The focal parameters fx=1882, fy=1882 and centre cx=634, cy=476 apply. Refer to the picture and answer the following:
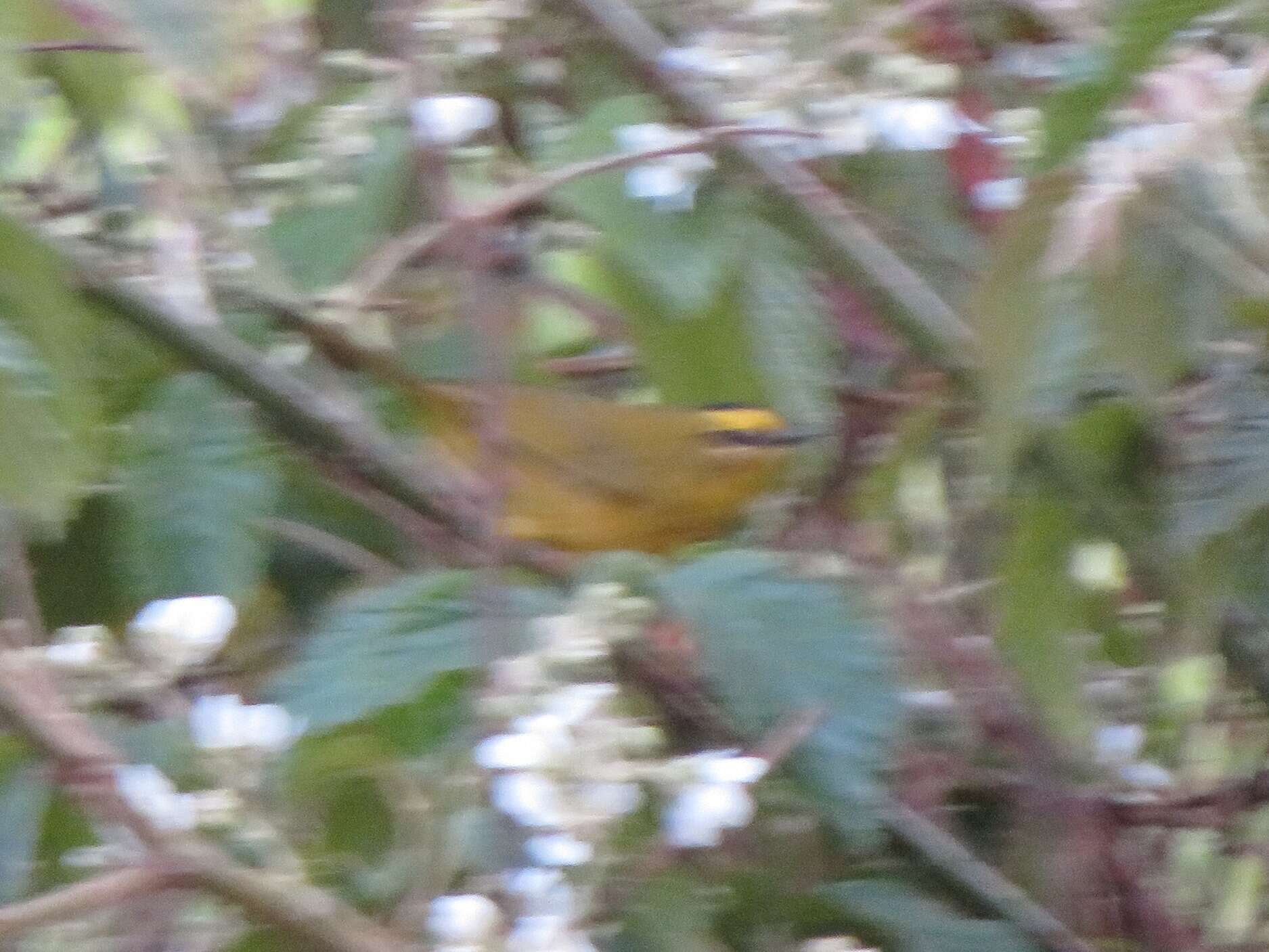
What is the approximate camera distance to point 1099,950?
1113mm

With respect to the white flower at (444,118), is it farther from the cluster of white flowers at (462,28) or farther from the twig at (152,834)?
the twig at (152,834)

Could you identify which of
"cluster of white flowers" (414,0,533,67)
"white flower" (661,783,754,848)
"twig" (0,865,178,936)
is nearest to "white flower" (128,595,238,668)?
"twig" (0,865,178,936)

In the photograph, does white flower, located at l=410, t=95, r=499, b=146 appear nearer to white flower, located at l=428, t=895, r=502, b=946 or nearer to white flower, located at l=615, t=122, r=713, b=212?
white flower, located at l=615, t=122, r=713, b=212

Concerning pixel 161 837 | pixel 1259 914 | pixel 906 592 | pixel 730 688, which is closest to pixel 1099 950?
pixel 1259 914

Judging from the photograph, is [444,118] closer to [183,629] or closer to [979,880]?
[183,629]

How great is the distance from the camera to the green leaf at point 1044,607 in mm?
901

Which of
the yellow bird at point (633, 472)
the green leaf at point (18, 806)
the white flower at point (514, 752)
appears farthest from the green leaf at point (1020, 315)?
the yellow bird at point (633, 472)

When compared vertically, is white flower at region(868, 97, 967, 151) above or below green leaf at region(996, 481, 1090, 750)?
above

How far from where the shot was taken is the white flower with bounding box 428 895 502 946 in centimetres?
66

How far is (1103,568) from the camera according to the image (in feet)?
3.81

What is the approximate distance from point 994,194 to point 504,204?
479 mm

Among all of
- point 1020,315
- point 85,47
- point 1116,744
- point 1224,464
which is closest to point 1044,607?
point 1224,464

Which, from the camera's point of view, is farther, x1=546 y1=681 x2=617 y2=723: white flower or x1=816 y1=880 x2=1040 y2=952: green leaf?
x1=816 y1=880 x2=1040 y2=952: green leaf

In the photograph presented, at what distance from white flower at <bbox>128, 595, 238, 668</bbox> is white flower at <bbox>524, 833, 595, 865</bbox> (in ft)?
0.53
